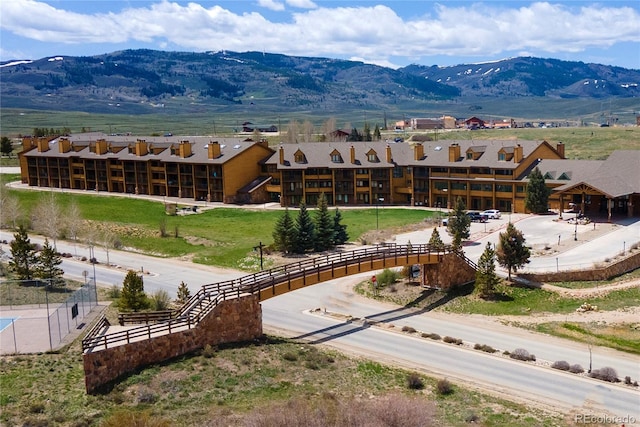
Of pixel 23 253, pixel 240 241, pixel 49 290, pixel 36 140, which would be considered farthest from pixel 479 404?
pixel 36 140

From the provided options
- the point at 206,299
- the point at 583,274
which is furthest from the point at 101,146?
the point at 583,274

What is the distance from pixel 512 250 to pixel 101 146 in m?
83.8

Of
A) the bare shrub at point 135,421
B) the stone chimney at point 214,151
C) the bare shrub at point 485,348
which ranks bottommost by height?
the bare shrub at point 485,348

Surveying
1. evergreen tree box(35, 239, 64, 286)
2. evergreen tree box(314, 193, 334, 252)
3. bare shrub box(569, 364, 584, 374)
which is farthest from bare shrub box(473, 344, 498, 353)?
evergreen tree box(35, 239, 64, 286)

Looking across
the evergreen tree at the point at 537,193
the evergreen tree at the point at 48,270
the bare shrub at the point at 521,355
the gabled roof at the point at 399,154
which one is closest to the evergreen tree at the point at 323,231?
the evergreen tree at the point at 48,270

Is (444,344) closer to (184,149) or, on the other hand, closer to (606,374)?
(606,374)

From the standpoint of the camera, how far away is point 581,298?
153ft

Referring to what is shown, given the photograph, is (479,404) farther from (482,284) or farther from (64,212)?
(64,212)

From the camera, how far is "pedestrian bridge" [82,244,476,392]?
97.5 feet

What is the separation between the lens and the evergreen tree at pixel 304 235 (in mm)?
62594

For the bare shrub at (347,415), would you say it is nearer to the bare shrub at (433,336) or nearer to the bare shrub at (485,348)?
the bare shrub at (485,348)

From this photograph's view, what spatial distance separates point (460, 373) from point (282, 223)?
32573 millimetres

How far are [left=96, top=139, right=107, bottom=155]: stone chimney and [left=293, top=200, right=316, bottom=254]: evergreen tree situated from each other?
2407 inches

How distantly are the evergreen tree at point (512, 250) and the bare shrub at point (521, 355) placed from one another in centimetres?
1455
